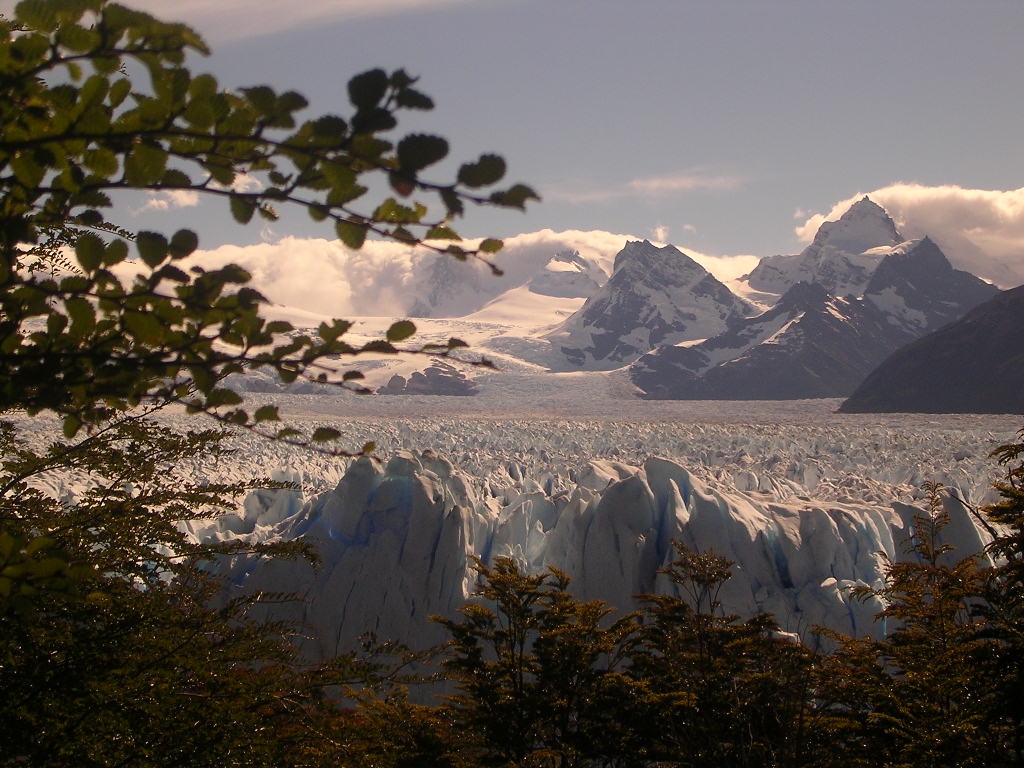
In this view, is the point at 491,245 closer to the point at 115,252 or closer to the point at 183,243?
the point at 183,243

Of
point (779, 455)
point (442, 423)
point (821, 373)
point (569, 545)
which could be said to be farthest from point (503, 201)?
point (821, 373)

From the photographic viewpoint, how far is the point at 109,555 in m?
4.08

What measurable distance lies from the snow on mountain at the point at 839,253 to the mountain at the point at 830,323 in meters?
0.19

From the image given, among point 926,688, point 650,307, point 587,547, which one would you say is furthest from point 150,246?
point 650,307

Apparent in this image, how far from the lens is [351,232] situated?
1.97 m

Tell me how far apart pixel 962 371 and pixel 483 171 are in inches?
2829

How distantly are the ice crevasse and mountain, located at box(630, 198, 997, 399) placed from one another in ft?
193

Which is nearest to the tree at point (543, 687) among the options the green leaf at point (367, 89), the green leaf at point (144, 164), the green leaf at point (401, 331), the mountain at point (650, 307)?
the green leaf at point (401, 331)

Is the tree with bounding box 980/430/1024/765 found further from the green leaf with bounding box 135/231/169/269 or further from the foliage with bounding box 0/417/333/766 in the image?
the green leaf with bounding box 135/231/169/269

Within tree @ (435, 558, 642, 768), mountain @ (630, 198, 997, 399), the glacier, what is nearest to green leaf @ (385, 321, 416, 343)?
tree @ (435, 558, 642, 768)

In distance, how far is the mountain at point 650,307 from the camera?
12038 cm

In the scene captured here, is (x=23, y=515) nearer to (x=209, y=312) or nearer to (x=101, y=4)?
(x=209, y=312)

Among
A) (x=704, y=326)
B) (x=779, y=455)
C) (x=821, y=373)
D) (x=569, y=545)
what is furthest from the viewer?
(x=704, y=326)

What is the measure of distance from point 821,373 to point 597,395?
50.1 m
